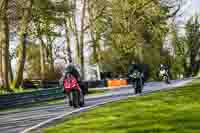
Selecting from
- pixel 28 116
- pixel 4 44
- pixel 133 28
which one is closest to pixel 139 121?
pixel 28 116

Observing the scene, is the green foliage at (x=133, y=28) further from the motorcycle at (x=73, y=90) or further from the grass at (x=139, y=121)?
the grass at (x=139, y=121)

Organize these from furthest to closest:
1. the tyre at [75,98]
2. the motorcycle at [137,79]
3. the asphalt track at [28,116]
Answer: the motorcycle at [137,79] → the tyre at [75,98] → the asphalt track at [28,116]

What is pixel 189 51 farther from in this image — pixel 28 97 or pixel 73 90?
pixel 73 90

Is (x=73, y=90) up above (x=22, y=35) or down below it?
below

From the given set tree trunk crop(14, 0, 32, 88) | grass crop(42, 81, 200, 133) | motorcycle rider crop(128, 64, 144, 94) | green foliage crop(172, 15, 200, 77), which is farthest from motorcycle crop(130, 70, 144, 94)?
green foliage crop(172, 15, 200, 77)

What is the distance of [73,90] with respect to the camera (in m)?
21.2

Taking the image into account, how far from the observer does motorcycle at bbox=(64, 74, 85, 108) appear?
20.9 m

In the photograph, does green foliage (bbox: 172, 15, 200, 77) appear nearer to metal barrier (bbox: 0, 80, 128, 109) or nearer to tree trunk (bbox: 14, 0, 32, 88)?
tree trunk (bbox: 14, 0, 32, 88)

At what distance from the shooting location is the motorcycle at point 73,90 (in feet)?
68.6

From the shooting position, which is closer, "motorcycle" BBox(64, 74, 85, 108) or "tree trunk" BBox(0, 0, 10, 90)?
"motorcycle" BBox(64, 74, 85, 108)

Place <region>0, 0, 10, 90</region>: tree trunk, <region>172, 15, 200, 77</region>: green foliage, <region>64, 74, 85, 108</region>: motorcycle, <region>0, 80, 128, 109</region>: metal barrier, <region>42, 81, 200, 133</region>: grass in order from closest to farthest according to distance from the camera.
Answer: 1. <region>42, 81, 200, 133</region>: grass
2. <region>64, 74, 85, 108</region>: motorcycle
3. <region>0, 80, 128, 109</region>: metal barrier
4. <region>0, 0, 10, 90</region>: tree trunk
5. <region>172, 15, 200, 77</region>: green foliage

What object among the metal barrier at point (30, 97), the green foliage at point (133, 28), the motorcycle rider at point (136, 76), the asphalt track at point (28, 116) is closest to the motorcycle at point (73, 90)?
the asphalt track at point (28, 116)

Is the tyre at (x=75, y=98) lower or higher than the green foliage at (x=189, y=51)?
lower

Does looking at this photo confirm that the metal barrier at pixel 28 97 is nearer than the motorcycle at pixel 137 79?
Yes
